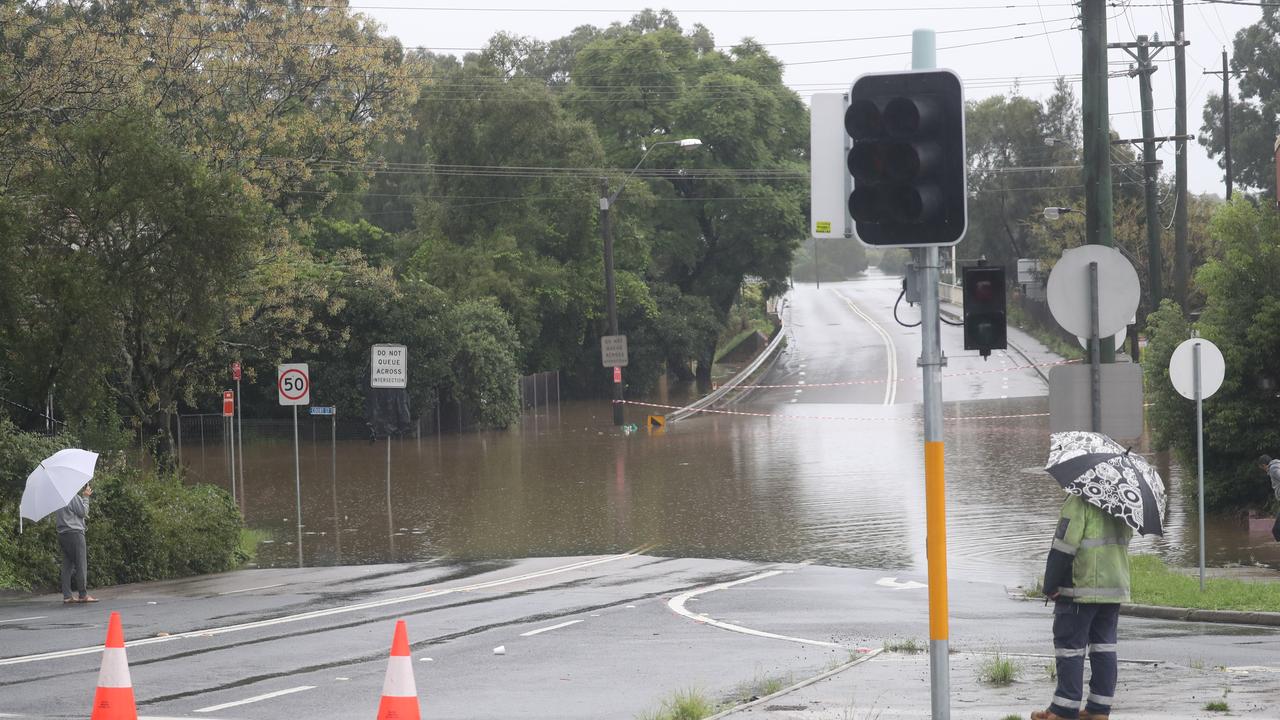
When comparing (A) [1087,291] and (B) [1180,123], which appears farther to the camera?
(B) [1180,123]

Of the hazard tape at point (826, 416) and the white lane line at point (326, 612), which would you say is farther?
the hazard tape at point (826, 416)

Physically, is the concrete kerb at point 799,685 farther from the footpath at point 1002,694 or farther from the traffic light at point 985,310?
the traffic light at point 985,310

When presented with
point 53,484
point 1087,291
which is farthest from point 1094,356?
point 53,484

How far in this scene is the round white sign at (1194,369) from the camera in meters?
15.4

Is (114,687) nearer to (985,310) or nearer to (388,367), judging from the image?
(985,310)

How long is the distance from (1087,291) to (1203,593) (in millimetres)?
5113

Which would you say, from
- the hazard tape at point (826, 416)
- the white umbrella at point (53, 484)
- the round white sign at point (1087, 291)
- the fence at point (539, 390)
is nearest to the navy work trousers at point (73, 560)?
the white umbrella at point (53, 484)

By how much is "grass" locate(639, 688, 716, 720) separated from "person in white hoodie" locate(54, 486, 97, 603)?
373 inches

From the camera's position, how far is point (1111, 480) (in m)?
8.07

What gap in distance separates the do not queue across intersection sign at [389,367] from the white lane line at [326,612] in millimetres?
9241

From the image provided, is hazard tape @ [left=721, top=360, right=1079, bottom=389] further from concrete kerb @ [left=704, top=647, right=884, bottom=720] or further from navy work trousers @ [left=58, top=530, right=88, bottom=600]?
concrete kerb @ [left=704, top=647, right=884, bottom=720]

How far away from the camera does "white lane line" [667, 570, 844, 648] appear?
12.6 m

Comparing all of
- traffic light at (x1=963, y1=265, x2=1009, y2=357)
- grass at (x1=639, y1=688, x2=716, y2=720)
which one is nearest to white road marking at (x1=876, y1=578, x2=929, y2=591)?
grass at (x1=639, y1=688, x2=716, y2=720)

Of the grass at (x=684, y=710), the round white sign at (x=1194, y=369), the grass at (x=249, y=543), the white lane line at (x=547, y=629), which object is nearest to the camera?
the grass at (x=684, y=710)
